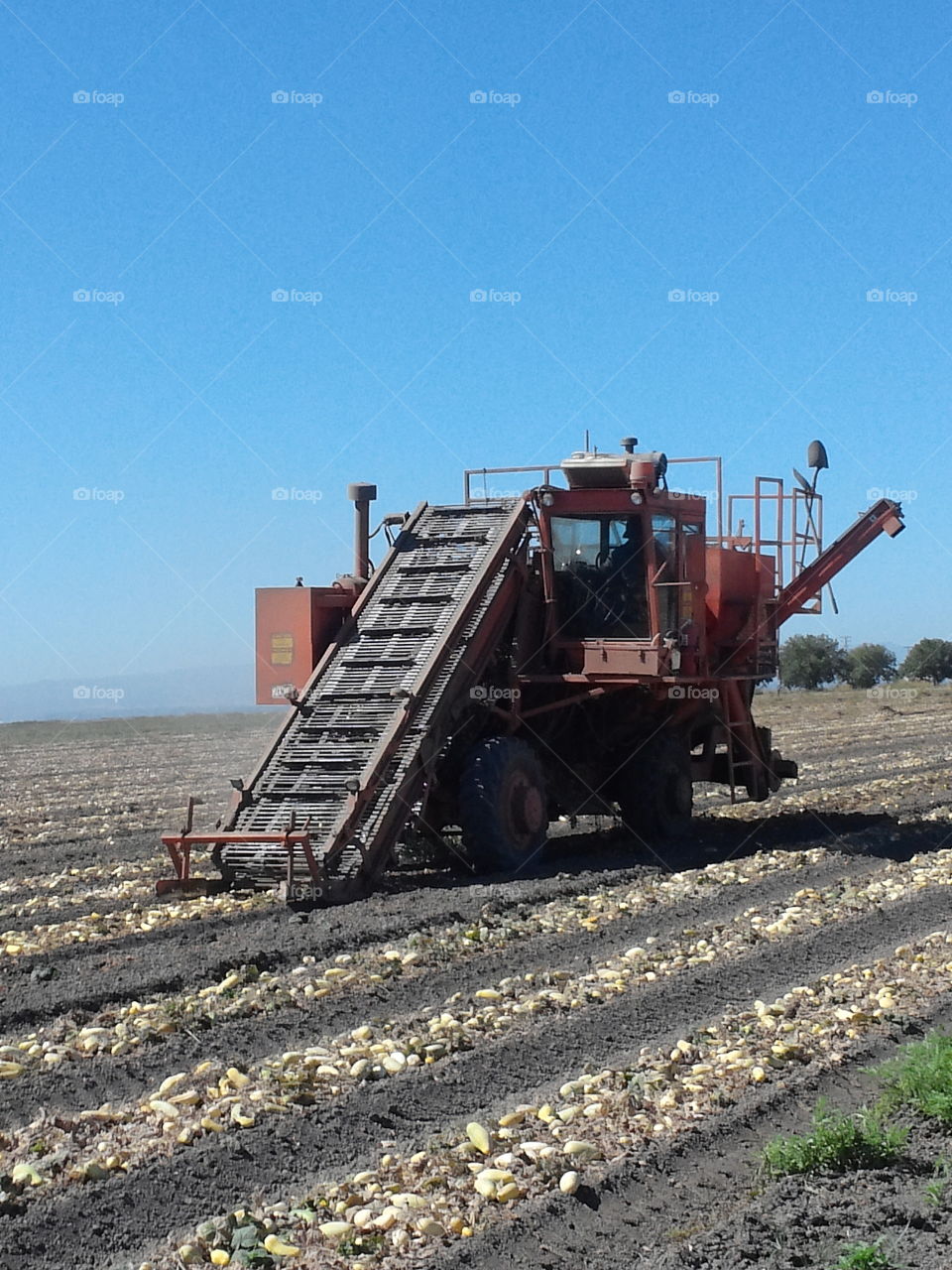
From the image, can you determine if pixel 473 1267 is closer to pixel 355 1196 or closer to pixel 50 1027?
pixel 355 1196

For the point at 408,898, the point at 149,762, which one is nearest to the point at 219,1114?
the point at 408,898

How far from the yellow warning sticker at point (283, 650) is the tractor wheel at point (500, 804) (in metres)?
2.27

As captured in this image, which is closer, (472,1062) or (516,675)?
(472,1062)

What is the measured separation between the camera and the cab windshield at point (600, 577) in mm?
15000

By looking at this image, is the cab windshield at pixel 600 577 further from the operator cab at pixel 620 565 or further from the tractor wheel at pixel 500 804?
the tractor wheel at pixel 500 804

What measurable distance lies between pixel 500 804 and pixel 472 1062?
5750 millimetres

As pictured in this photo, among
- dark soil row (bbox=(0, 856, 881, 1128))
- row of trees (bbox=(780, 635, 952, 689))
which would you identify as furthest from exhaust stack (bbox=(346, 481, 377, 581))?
row of trees (bbox=(780, 635, 952, 689))

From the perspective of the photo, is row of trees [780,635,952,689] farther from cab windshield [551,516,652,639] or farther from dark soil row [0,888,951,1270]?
dark soil row [0,888,951,1270]

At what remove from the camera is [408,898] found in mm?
12023

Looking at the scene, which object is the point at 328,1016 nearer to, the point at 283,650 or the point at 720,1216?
the point at 720,1216
